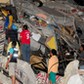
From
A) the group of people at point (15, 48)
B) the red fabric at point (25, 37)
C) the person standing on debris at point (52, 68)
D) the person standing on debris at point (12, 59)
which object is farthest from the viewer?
the red fabric at point (25, 37)

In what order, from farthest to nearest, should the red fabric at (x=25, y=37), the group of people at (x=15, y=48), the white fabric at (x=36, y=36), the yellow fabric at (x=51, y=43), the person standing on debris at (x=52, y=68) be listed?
the white fabric at (x=36, y=36) → the yellow fabric at (x=51, y=43) → the red fabric at (x=25, y=37) → the group of people at (x=15, y=48) → the person standing on debris at (x=52, y=68)

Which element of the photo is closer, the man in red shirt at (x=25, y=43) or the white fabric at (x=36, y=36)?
the man in red shirt at (x=25, y=43)

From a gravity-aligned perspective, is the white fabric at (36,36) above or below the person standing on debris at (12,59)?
below

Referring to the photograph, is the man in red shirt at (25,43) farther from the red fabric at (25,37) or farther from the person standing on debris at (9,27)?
the person standing on debris at (9,27)

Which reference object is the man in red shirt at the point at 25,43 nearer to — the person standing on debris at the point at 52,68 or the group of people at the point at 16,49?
the group of people at the point at 16,49

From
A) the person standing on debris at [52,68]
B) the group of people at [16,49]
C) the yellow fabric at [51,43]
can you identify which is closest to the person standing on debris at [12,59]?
the group of people at [16,49]

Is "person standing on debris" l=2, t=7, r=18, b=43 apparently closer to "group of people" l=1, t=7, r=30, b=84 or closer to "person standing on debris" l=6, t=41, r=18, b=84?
"group of people" l=1, t=7, r=30, b=84

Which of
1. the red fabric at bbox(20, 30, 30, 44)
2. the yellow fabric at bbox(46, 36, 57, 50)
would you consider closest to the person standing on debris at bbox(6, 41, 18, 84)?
the red fabric at bbox(20, 30, 30, 44)

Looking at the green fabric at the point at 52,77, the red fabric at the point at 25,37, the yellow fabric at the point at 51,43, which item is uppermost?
the red fabric at the point at 25,37

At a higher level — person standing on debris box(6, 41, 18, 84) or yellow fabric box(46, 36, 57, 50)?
person standing on debris box(6, 41, 18, 84)

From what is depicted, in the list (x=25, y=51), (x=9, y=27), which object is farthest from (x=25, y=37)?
(x=9, y=27)

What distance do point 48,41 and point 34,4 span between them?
337 cm

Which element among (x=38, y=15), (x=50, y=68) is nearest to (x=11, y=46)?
(x=50, y=68)

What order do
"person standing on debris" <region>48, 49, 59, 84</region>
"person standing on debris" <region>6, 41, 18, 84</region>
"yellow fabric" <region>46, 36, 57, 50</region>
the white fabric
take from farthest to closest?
the white fabric, "yellow fabric" <region>46, 36, 57, 50</region>, "person standing on debris" <region>6, 41, 18, 84</region>, "person standing on debris" <region>48, 49, 59, 84</region>
